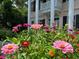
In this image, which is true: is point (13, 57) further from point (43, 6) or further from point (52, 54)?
point (43, 6)

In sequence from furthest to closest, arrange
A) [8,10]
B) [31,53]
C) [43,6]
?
[8,10], [43,6], [31,53]

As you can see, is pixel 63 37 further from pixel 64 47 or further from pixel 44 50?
pixel 64 47

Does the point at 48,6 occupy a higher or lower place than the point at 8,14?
higher

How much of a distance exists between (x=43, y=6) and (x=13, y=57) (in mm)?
31039

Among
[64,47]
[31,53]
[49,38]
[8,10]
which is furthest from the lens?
[8,10]

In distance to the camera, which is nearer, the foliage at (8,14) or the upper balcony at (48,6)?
the upper balcony at (48,6)

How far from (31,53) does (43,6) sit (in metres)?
31.0

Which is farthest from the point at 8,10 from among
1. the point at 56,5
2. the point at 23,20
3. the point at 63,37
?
the point at 63,37

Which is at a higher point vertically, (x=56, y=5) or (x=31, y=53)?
(x=56, y=5)

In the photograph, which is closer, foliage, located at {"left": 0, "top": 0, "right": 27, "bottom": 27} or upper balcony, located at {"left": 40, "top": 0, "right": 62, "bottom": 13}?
upper balcony, located at {"left": 40, "top": 0, "right": 62, "bottom": 13}

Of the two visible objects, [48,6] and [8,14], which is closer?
[48,6]

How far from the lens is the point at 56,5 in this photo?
1206 inches

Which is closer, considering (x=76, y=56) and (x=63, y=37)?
(x=76, y=56)

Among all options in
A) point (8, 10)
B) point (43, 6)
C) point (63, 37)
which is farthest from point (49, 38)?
point (8, 10)
